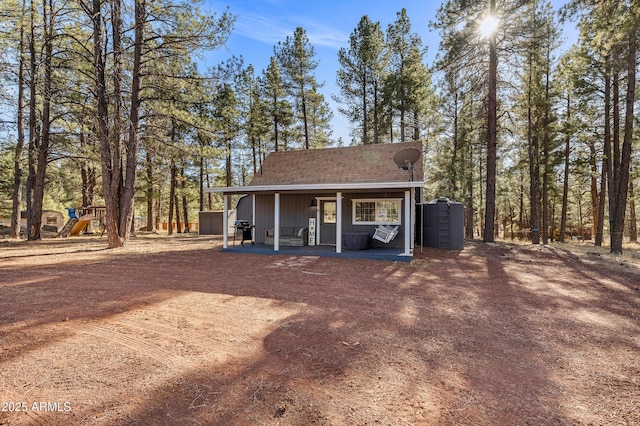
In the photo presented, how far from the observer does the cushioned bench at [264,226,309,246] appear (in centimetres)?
1120

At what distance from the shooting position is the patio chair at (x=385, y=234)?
9.80 meters

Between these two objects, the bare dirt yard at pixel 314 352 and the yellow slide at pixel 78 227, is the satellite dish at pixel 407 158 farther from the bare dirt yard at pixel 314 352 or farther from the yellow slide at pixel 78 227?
the yellow slide at pixel 78 227

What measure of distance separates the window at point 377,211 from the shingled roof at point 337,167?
0.75 meters

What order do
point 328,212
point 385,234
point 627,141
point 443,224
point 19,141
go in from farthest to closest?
point 19,141, point 443,224, point 328,212, point 385,234, point 627,141

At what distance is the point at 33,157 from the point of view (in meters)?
13.6

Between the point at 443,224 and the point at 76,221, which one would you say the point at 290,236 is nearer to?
the point at 443,224

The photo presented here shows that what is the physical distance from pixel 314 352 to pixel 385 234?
24.5 ft

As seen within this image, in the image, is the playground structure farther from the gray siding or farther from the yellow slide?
the gray siding

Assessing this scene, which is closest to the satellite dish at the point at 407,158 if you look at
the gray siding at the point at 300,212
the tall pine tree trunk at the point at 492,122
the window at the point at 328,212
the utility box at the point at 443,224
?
the gray siding at the point at 300,212

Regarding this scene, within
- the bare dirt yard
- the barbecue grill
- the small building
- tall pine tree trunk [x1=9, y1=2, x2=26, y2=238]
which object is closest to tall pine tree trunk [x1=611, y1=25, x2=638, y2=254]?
the bare dirt yard

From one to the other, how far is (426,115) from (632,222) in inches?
616

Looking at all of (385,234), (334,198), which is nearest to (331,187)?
(334,198)

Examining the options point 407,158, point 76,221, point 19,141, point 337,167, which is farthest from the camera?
point 76,221

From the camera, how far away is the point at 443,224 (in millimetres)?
11977
